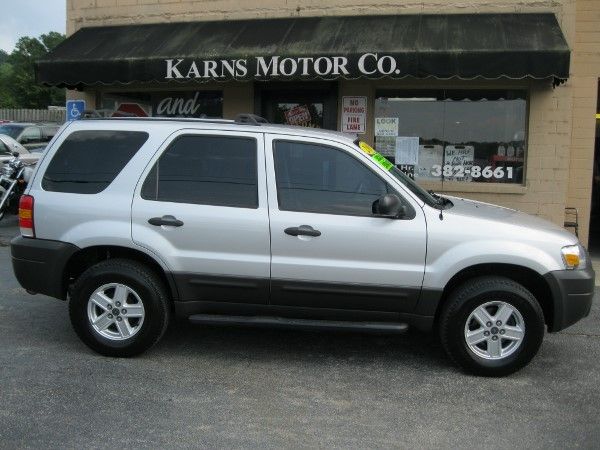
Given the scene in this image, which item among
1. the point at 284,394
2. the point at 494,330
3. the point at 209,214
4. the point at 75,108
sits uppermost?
the point at 75,108

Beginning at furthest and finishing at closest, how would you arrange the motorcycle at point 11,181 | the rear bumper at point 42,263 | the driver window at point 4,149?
the driver window at point 4,149
the motorcycle at point 11,181
the rear bumper at point 42,263

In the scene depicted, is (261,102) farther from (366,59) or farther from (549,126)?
(549,126)

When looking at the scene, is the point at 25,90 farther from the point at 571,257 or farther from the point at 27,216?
the point at 571,257

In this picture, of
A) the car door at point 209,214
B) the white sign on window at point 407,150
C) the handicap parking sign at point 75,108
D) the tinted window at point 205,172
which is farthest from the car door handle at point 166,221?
the handicap parking sign at point 75,108

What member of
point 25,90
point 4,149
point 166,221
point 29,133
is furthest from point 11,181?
point 25,90

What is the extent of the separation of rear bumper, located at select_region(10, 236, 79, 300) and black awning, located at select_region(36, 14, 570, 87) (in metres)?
4.62

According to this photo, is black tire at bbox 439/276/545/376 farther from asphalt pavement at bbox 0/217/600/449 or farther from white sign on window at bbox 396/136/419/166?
white sign on window at bbox 396/136/419/166

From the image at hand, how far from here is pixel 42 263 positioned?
516 cm

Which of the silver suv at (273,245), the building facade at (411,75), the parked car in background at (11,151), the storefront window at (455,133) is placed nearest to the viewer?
the silver suv at (273,245)

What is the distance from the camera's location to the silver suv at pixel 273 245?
480cm

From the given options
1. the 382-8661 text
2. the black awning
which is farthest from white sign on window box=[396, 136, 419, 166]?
the black awning

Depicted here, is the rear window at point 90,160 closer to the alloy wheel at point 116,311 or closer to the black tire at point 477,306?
the alloy wheel at point 116,311

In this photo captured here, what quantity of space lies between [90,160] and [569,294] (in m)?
3.76

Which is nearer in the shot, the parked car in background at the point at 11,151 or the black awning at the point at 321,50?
the black awning at the point at 321,50
